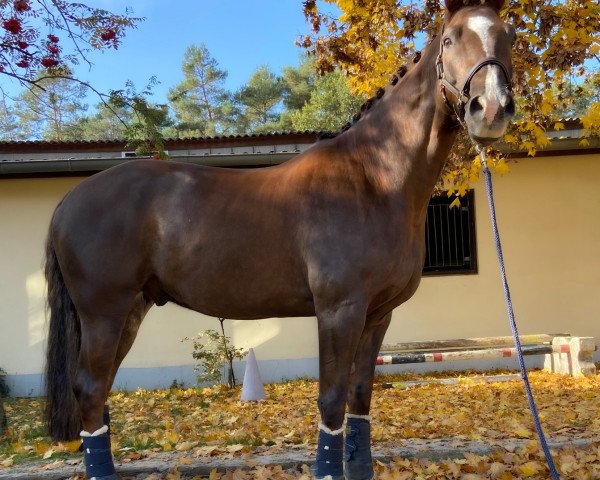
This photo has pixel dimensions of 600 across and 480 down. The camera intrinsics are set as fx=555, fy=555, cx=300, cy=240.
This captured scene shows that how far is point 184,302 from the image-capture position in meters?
2.96

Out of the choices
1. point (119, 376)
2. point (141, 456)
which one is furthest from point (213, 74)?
point (141, 456)

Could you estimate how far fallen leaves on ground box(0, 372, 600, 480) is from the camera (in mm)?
3479

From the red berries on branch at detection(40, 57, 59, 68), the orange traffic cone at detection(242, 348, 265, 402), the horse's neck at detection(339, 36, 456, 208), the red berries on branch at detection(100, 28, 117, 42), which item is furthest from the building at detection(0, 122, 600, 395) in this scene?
the horse's neck at detection(339, 36, 456, 208)

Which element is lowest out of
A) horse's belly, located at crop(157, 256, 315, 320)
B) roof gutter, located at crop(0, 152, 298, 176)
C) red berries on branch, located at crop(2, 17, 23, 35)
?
horse's belly, located at crop(157, 256, 315, 320)

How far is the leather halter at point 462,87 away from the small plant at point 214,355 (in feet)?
18.5

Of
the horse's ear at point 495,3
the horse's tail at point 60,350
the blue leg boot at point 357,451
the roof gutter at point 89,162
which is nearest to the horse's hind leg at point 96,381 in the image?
the horse's tail at point 60,350

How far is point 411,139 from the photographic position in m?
2.73

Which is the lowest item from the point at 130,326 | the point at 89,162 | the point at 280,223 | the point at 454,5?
the point at 130,326

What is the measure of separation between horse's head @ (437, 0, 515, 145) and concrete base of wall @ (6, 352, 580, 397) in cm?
661

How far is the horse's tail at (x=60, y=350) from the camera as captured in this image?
Answer: 10.3 ft

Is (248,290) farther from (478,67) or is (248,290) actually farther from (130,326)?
(478,67)

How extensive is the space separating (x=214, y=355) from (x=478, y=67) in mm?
6309

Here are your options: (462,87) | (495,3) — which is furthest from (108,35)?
(462,87)

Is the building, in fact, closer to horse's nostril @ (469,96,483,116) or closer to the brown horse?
the brown horse
